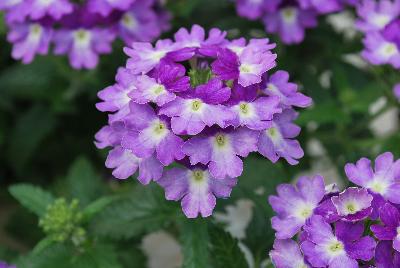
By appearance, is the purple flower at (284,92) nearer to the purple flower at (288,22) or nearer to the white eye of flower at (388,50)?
the white eye of flower at (388,50)

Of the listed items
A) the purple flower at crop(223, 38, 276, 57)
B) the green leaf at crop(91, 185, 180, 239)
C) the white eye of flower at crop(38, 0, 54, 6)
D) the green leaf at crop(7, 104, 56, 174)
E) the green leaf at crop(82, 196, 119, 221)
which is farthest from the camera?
the green leaf at crop(7, 104, 56, 174)

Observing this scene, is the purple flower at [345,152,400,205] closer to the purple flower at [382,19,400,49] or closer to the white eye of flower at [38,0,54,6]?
the purple flower at [382,19,400,49]

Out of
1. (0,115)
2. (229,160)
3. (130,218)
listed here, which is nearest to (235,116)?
(229,160)

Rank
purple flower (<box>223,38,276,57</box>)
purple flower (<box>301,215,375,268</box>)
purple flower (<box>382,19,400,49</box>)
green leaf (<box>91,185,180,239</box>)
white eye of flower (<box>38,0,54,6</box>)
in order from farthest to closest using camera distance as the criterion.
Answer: white eye of flower (<box>38,0,54,6</box>) < purple flower (<box>382,19,400,49</box>) < green leaf (<box>91,185,180,239</box>) < purple flower (<box>223,38,276,57</box>) < purple flower (<box>301,215,375,268</box>)

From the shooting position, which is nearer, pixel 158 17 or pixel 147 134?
pixel 147 134

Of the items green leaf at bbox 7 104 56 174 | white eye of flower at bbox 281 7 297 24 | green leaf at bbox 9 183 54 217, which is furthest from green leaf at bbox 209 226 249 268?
green leaf at bbox 7 104 56 174

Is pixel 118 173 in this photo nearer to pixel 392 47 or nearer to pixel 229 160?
pixel 229 160
